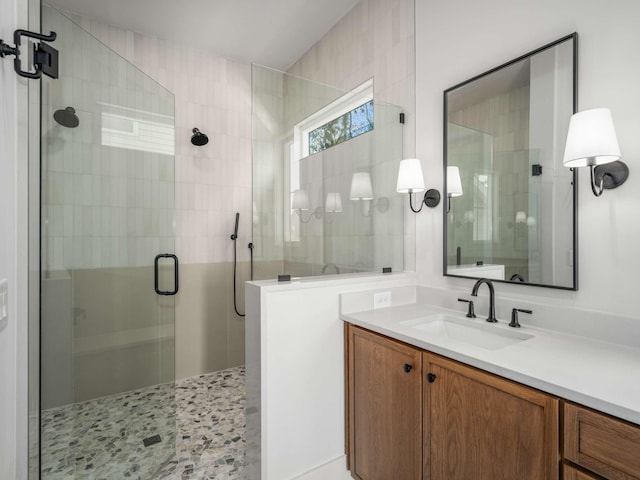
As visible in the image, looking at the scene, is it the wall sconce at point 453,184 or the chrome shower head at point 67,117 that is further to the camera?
the wall sconce at point 453,184

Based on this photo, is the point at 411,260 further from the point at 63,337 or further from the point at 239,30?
the point at 239,30

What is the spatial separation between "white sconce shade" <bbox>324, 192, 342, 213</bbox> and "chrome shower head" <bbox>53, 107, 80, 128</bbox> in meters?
1.20

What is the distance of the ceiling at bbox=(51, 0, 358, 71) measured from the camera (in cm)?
238

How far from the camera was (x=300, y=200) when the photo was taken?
5.63ft

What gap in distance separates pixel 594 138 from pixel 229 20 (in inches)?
102

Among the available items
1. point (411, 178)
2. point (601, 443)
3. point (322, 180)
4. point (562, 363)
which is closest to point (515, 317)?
point (562, 363)

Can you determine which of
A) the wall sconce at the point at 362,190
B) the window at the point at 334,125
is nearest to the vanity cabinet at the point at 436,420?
the wall sconce at the point at 362,190

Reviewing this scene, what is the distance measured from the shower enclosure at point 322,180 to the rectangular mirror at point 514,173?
379mm

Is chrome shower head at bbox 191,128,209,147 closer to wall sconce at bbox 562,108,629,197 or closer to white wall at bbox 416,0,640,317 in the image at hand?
white wall at bbox 416,0,640,317

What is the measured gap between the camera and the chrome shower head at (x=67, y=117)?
4.30 feet

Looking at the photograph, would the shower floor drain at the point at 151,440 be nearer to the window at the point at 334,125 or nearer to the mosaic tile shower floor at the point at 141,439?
the mosaic tile shower floor at the point at 141,439

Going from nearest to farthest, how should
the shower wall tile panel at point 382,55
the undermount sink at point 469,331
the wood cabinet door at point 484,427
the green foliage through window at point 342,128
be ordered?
the wood cabinet door at point 484,427, the undermount sink at point 469,331, the green foliage through window at point 342,128, the shower wall tile panel at point 382,55

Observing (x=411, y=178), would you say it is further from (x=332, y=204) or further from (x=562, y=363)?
(x=562, y=363)

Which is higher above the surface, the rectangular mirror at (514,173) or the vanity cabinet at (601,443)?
the rectangular mirror at (514,173)
